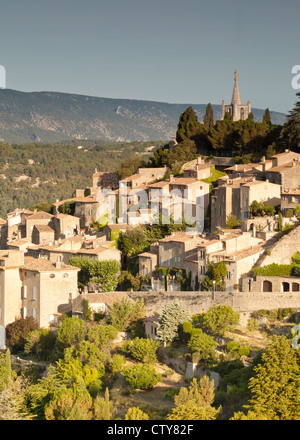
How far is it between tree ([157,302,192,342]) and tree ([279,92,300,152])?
1804cm

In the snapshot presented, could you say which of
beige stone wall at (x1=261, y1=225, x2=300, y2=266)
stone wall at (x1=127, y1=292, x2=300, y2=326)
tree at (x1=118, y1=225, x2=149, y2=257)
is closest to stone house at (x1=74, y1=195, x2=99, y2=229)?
tree at (x1=118, y1=225, x2=149, y2=257)

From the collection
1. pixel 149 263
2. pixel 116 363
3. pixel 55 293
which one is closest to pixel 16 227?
pixel 55 293

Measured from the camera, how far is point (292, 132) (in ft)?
157

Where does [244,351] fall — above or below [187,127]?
below

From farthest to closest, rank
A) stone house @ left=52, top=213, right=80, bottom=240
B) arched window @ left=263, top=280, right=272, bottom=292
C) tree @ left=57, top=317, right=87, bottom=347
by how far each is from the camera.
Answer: stone house @ left=52, top=213, right=80, bottom=240, tree @ left=57, top=317, right=87, bottom=347, arched window @ left=263, top=280, right=272, bottom=292

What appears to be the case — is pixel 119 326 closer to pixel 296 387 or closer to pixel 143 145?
pixel 296 387

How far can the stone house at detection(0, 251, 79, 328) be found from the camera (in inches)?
1500

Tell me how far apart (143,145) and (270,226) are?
11887cm

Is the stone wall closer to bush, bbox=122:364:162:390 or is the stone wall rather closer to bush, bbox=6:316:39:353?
bush, bbox=122:364:162:390

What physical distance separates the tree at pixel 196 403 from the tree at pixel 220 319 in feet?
14.2

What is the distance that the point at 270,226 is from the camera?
129 ft

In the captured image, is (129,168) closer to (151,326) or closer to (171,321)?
(151,326)

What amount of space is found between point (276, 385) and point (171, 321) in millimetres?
8437
